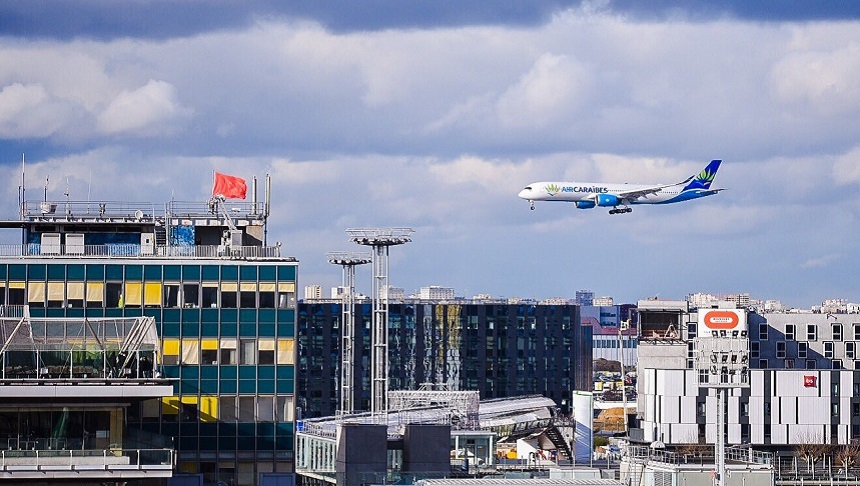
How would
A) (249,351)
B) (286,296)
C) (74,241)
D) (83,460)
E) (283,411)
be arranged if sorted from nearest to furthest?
(83,460) → (283,411) → (249,351) → (286,296) → (74,241)

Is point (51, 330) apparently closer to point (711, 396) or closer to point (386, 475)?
point (386, 475)

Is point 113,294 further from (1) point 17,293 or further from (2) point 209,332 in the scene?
(2) point 209,332

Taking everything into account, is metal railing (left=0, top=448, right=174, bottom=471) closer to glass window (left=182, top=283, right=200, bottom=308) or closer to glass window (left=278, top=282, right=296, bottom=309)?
glass window (left=182, top=283, right=200, bottom=308)

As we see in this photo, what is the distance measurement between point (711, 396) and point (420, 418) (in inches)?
1233

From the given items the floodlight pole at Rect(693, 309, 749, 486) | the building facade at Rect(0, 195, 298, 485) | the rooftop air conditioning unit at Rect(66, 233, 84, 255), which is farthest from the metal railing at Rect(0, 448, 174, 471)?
the floodlight pole at Rect(693, 309, 749, 486)

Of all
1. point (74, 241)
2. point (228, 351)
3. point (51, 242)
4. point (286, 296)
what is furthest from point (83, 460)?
point (51, 242)

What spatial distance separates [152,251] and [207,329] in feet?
25.3

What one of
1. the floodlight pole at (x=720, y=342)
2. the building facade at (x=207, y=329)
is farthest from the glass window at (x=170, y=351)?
the floodlight pole at (x=720, y=342)

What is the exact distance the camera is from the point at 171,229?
359 feet

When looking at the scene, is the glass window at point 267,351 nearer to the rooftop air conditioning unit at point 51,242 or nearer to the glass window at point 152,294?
the glass window at point 152,294

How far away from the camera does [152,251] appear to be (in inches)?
4124

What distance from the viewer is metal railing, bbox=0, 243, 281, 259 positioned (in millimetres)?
102562

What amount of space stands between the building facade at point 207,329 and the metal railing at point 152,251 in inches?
46.6

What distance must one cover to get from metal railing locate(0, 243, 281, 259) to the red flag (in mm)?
7212
